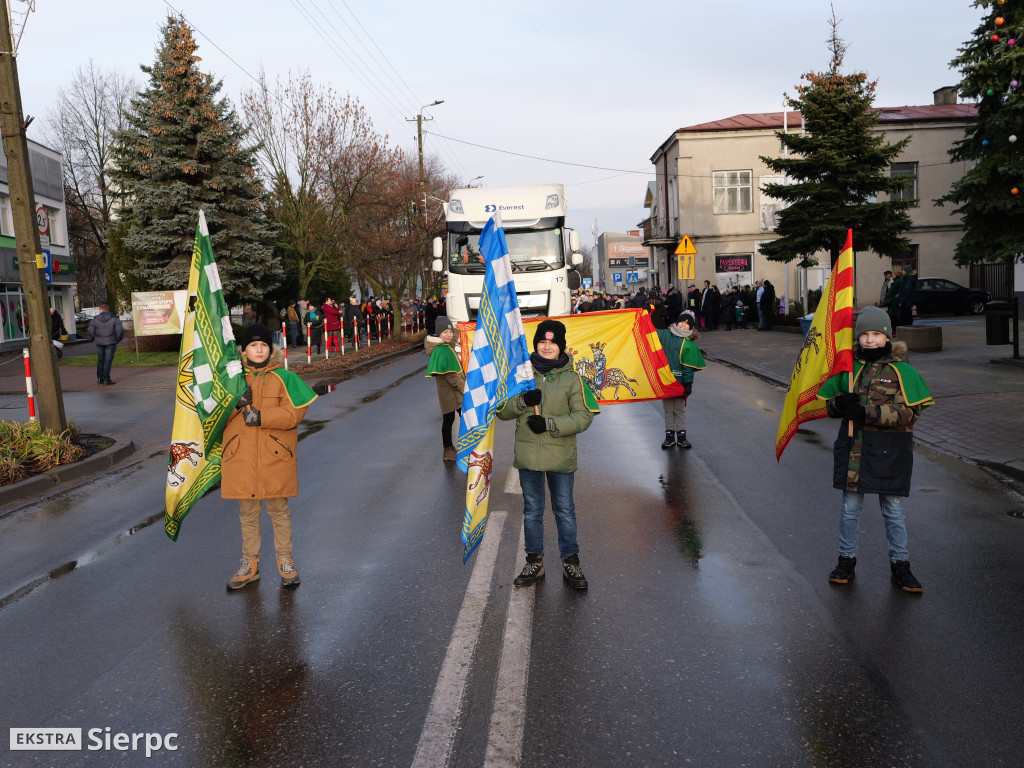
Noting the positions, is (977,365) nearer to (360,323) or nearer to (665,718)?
(665,718)

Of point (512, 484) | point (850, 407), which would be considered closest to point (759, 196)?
point (512, 484)

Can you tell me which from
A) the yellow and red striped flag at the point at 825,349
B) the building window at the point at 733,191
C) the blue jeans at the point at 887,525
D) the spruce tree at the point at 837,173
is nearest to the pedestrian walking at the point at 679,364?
the yellow and red striped flag at the point at 825,349

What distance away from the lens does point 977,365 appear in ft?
54.9

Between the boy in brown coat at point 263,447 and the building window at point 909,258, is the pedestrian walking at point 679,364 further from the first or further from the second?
the building window at point 909,258

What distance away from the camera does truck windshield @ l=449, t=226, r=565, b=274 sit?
20.8 metres

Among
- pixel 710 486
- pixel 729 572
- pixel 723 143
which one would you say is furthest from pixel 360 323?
pixel 729 572

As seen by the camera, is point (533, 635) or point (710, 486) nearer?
point (533, 635)

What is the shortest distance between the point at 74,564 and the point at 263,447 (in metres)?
2.10

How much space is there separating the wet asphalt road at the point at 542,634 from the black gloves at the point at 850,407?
106 cm

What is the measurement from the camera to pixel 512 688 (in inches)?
165

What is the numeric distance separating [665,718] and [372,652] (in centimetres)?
161

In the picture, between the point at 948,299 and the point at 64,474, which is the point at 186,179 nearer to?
the point at 64,474

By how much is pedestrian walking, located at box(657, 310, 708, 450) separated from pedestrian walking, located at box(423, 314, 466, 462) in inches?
94.2

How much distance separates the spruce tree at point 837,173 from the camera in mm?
Answer: 29391
